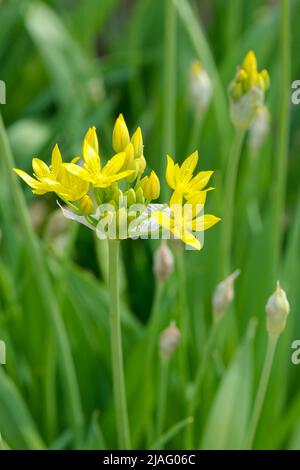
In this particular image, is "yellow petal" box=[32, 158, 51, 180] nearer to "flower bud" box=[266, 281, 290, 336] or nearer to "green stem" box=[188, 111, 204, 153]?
"flower bud" box=[266, 281, 290, 336]

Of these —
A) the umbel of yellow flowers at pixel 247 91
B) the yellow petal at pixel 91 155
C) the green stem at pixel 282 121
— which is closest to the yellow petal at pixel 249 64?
the umbel of yellow flowers at pixel 247 91

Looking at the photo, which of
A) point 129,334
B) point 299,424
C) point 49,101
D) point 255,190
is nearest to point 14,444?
point 129,334

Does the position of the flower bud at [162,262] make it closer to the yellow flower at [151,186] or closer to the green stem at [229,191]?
the green stem at [229,191]

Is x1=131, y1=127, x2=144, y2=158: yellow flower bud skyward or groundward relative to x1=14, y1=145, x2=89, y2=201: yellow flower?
skyward

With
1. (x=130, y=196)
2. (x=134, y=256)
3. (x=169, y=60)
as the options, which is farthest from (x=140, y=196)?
(x=134, y=256)

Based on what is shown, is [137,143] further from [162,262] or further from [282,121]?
[282,121]

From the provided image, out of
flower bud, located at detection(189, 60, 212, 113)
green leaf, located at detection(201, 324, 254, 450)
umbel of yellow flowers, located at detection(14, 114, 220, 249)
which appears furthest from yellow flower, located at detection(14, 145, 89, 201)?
flower bud, located at detection(189, 60, 212, 113)
